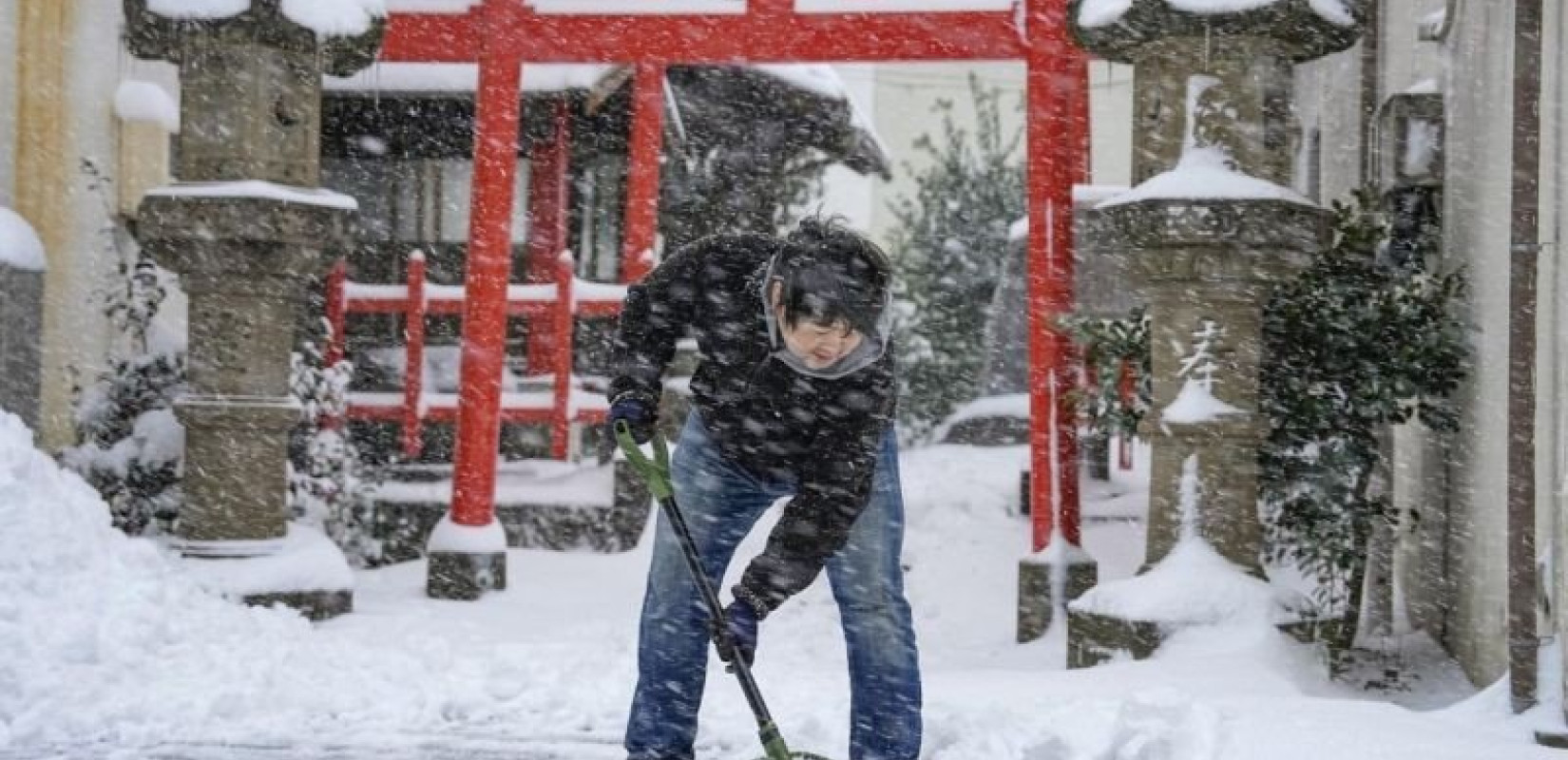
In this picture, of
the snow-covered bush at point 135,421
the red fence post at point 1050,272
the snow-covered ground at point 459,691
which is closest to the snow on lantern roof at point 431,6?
the snow-covered bush at point 135,421

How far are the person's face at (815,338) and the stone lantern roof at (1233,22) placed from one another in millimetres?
3691

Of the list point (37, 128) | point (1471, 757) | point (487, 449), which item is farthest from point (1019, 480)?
point (1471, 757)

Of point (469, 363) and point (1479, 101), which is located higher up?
point (1479, 101)

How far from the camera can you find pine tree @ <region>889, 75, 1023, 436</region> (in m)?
17.4

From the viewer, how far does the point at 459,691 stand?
19.1 ft

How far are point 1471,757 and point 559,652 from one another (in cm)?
342

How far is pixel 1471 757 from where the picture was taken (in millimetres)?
4457

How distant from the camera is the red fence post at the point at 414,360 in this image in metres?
11.0

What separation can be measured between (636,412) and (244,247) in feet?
14.0

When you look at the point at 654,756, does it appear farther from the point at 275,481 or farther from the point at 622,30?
the point at 622,30

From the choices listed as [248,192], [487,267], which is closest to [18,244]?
[248,192]

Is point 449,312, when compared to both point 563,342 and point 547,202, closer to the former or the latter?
point 563,342

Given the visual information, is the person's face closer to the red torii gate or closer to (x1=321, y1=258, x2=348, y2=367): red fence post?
the red torii gate

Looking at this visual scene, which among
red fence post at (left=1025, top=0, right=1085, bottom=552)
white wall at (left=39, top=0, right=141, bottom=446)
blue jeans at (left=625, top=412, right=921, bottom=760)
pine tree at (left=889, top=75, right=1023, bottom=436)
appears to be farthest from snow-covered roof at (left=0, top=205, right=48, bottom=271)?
pine tree at (left=889, top=75, right=1023, bottom=436)
